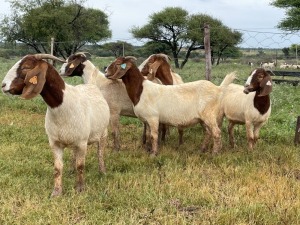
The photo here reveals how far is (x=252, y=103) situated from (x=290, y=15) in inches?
1150

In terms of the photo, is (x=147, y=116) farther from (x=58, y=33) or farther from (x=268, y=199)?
(x=58, y=33)

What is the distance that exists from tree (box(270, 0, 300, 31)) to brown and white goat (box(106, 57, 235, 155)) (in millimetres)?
28042

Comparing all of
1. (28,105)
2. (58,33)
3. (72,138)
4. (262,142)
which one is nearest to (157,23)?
(58,33)

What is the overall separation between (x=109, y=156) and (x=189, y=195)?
243 centimetres

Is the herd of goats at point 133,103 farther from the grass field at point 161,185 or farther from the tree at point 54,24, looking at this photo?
the tree at point 54,24

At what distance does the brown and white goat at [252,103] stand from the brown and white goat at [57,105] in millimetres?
3019

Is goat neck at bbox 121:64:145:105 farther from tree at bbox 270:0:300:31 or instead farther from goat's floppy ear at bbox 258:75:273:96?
tree at bbox 270:0:300:31

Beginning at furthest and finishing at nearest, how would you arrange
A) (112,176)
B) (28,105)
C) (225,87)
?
(28,105) < (225,87) < (112,176)

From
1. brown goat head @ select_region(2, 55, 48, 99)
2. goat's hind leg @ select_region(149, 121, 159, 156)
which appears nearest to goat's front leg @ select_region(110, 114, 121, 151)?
goat's hind leg @ select_region(149, 121, 159, 156)

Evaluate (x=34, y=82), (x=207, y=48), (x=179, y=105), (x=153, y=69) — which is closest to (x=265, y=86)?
(x=179, y=105)

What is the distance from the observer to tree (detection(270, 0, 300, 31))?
1277 inches

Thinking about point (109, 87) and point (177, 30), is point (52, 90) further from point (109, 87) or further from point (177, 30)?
point (177, 30)

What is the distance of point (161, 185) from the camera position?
17.4 feet

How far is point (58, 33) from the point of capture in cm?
3434
